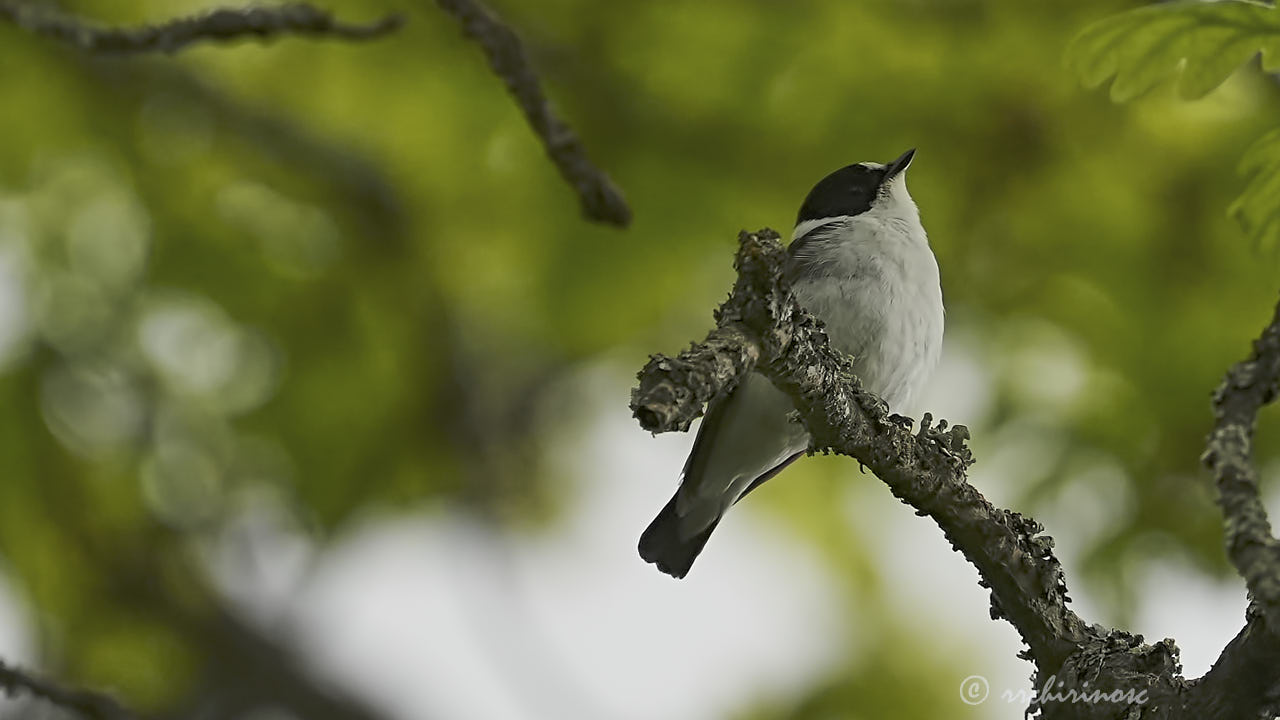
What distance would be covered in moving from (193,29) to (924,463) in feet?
4.70

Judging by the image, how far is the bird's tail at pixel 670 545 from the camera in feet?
12.9

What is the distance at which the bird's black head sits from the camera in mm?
4375

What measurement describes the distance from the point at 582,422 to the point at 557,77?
1.57 meters

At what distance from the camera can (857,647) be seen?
4.84 metres

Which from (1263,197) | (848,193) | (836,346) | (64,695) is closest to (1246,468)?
(1263,197)

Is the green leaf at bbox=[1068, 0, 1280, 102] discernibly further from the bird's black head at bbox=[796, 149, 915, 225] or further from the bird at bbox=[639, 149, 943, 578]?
the bird's black head at bbox=[796, 149, 915, 225]

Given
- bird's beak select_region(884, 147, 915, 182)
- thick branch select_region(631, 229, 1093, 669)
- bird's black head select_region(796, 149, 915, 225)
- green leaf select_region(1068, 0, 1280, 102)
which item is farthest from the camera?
bird's black head select_region(796, 149, 915, 225)

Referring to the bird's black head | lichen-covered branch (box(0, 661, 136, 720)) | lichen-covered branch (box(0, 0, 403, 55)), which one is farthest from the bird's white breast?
lichen-covered branch (box(0, 661, 136, 720))

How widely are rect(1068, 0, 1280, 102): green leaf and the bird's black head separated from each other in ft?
9.32

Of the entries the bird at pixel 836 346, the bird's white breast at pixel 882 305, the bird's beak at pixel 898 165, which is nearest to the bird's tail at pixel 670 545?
the bird at pixel 836 346

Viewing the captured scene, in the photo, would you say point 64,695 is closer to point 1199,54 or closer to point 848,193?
point 1199,54

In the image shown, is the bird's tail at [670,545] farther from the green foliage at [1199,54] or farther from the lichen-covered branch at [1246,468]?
the lichen-covered branch at [1246,468]

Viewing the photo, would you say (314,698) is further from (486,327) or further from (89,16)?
(89,16)

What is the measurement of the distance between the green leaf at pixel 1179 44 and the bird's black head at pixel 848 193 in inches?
112
